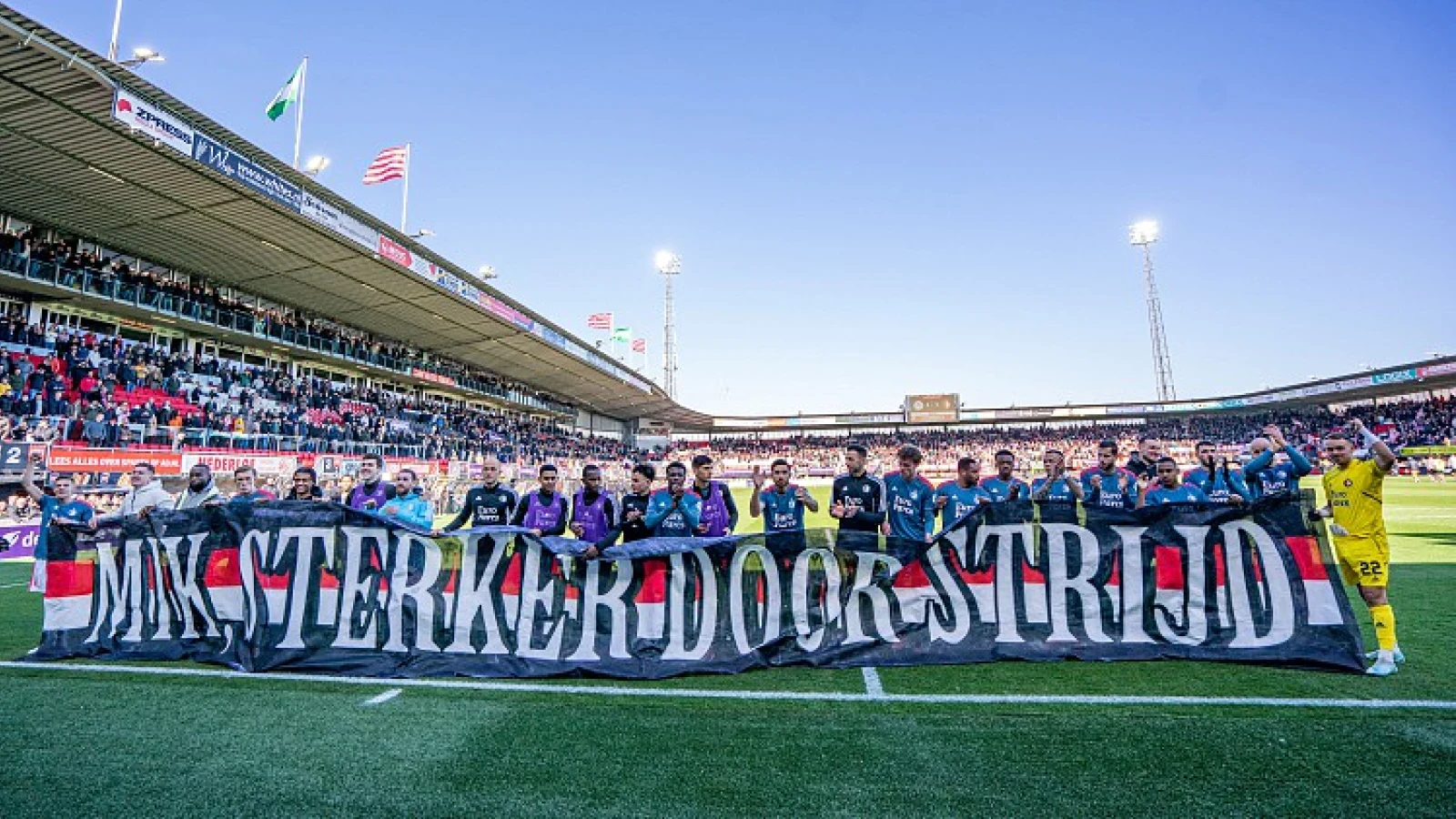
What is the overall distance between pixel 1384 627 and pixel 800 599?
14.7 feet

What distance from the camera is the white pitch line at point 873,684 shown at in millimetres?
4811

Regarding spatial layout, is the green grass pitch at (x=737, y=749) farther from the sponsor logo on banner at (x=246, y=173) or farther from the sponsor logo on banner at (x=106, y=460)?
the sponsor logo on banner at (x=246, y=173)

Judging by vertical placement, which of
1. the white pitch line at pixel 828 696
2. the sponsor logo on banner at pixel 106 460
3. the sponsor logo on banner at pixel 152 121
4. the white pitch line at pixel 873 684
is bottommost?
the white pitch line at pixel 873 684

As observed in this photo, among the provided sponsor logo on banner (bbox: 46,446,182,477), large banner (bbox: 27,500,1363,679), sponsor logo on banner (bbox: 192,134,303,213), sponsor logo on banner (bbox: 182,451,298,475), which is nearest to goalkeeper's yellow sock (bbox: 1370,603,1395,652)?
large banner (bbox: 27,500,1363,679)

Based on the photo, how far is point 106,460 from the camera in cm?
1658

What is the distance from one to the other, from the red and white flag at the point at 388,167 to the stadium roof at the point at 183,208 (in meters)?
1.30

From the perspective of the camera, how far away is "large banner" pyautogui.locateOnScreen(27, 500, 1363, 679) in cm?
549

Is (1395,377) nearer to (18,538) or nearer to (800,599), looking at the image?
(800,599)

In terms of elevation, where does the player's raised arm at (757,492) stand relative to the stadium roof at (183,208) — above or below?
below

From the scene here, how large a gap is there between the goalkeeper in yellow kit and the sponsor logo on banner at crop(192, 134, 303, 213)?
2161cm

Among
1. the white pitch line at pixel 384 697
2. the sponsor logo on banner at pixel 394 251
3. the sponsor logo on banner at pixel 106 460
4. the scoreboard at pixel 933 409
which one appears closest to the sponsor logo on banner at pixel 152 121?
the sponsor logo on banner at pixel 106 460

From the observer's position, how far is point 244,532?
6.19 m

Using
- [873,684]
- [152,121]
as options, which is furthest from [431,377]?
[873,684]

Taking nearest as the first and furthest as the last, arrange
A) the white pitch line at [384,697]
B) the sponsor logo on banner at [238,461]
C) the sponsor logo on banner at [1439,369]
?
1. the white pitch line at [384,697]
2. the sponsor logo on banner at [238,461]
3. the sponsor logo on banner at [1439,369]
